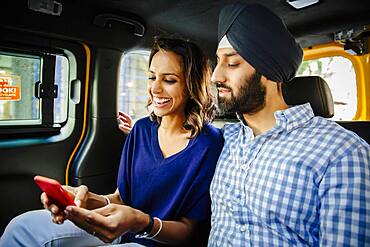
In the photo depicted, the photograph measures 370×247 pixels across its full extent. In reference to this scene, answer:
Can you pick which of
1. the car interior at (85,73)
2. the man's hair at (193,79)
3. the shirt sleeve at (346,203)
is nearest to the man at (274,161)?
the shirt sleeve at (346,203)

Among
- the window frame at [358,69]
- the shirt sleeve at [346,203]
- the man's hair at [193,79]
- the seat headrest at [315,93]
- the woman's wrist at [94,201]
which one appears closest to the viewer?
the shirt sleeve at [346,203]

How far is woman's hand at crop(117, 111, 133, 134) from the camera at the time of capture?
2.31 meters

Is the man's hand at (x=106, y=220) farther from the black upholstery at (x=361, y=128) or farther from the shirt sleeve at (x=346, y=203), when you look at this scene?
the black upholstery at (x=361, y=128)

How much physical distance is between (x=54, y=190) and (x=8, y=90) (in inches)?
43.6

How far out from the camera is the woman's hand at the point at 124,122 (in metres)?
2.31

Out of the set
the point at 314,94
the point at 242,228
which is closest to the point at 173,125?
the point at 242,228

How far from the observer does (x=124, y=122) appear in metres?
2.33

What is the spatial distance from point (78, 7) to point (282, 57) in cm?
113

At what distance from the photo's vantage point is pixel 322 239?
1059mm

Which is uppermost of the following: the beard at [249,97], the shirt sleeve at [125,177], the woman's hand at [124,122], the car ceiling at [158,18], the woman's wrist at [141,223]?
the car ceiling at [158,18]

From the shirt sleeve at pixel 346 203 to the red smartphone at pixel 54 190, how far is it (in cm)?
81

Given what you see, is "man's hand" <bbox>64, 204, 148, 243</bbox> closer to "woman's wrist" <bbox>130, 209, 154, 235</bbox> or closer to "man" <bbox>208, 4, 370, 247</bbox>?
"woman's wrist" <bbox>130, 209, 154, 235</bbox>

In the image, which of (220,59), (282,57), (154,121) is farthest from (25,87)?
(282,57)

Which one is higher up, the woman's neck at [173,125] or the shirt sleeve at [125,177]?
the woman's neck at [173,125]
